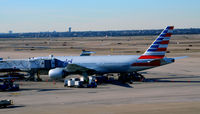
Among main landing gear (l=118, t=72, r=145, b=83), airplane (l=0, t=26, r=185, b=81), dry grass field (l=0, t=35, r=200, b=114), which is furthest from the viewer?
main landing gear (l=118, t=72, r=145, b=83)

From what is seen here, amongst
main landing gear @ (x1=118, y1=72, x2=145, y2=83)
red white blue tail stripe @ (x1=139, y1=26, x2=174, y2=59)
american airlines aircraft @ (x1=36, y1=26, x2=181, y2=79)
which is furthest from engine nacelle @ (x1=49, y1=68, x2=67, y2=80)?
red white blue tail stripe @ (x1=139, y1=26, x2=174, y2=59)

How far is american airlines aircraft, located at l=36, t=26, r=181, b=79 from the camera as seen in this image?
47.0 m

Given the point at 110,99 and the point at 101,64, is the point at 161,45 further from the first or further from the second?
the point at 110,99

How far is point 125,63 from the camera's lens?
47.7 metres

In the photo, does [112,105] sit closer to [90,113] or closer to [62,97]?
[90,113]

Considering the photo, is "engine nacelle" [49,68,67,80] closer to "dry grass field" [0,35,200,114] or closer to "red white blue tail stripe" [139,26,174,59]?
"dry grass field" [0,35,200,114]

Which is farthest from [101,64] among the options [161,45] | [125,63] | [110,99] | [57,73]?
[110,99]

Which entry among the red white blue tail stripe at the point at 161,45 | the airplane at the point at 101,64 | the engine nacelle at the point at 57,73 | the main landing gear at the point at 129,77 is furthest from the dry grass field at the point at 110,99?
the red white blue tail stripe at the point at 161,45

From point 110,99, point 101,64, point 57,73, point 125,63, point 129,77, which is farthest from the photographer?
point 129,77

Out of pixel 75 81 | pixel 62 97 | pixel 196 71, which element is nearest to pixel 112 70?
pixel 75 81

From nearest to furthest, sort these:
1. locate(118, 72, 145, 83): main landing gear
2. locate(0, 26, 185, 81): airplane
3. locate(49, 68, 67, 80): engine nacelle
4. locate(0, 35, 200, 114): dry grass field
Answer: locate(0, 35, 200, 114): dry grass field
locate(49, 68, 67, 80): engine nacelle
locate(0, 26, 185, 81): airplane
locate(118, 72, 145, 83): main landing gear

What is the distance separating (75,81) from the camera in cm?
4353

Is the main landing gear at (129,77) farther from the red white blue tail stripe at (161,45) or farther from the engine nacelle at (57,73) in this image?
the engine nacelle at (57,73)

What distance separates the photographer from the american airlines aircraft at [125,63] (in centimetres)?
4700
